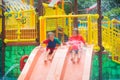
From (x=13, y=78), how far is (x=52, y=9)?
8.44 ft

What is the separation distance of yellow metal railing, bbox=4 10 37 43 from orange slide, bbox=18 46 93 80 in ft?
9.78

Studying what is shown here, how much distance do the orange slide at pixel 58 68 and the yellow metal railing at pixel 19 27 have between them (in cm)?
298

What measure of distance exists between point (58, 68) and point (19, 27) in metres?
4.11

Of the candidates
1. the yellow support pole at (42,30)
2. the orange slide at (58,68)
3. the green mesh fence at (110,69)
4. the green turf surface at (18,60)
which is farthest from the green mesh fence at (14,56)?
the orange slide at (58,68)

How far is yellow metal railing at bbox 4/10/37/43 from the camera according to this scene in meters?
11.7

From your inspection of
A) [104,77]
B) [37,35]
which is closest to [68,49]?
[37,35]

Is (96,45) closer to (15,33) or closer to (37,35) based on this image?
(37,35)

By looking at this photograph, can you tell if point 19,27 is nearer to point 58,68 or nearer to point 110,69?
point 110,69

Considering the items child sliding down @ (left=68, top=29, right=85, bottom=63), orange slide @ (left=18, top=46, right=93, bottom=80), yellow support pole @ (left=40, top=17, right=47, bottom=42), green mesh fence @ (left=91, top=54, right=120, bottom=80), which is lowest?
green mesh fence @ (left=91, top=54, right=120, bottom=80)

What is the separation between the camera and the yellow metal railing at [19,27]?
11.7 m

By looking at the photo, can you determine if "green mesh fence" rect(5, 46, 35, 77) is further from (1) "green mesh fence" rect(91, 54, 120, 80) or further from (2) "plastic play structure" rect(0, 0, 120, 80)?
(1) "green mesh fence" rect(91, 54, 120, 80)

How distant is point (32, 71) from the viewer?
806 centimetres

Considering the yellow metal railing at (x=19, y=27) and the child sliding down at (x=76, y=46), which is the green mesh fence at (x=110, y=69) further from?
the child sliding down at (x=76, y=46)

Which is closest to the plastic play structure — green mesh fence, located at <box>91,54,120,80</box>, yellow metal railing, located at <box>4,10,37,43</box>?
yellow metal railing, located at <box>4,10,37,43</box>
